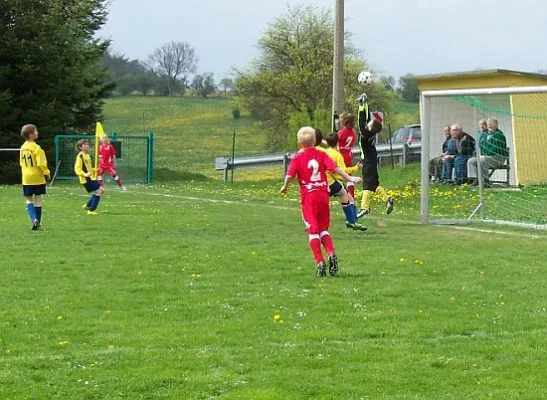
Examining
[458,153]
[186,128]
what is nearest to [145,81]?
[186,128]

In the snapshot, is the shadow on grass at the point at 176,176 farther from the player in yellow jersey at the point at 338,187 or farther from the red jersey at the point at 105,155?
the player in yellow jersey at the point at 338,187

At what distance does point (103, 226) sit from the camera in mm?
17062

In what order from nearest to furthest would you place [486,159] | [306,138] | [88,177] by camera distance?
[306,138]
[486,159]
[88,177]

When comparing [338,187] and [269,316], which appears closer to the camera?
[269,316]

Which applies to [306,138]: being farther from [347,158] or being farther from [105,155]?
[105,155]

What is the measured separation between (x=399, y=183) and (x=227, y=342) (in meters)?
20.9

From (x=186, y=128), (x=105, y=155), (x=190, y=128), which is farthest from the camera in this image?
(x=186, y=128)

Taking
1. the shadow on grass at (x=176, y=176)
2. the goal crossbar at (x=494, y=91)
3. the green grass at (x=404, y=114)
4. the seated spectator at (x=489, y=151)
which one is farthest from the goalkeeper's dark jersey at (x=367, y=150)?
the green grass at (x=404, y=114)

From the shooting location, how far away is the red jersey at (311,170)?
11312 millimetres

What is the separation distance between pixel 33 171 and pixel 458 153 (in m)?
9.16

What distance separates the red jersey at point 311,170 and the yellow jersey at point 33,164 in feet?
21.9

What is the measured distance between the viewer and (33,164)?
16.6 m

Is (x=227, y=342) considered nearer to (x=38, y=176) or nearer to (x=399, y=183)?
(x=38, y=176)

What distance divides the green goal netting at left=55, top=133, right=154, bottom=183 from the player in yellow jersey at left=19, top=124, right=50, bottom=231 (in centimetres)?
1780
